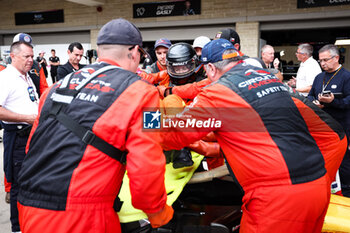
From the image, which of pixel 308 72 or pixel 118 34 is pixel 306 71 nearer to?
pixel 308 72

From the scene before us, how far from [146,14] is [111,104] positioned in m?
11.1

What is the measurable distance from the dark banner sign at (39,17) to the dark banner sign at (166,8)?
3.92 metres

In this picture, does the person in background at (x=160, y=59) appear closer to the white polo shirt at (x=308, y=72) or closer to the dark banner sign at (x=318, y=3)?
the white polo shirt at (x=308, y=72)

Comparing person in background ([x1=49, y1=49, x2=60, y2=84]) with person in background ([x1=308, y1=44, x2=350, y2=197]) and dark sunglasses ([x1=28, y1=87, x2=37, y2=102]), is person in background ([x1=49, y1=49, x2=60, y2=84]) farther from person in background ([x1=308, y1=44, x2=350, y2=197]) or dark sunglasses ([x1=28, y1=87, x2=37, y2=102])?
person in background ([x1=308, y1=44, x2=350, y2=197])

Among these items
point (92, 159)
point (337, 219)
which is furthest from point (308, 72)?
point (92, 159)

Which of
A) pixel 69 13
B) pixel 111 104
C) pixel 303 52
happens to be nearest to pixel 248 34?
pixel 303 52

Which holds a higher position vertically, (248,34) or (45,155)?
(248,34)

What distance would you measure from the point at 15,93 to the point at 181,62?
69.2 inches

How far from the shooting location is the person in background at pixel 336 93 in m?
3.89

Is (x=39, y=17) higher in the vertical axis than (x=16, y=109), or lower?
higher

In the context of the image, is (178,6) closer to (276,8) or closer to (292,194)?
(276,8)

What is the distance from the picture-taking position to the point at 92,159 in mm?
1326

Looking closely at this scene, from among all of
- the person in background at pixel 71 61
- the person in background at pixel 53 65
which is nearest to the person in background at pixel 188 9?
the person in background at pixel 53 65

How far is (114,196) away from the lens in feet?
4.68
